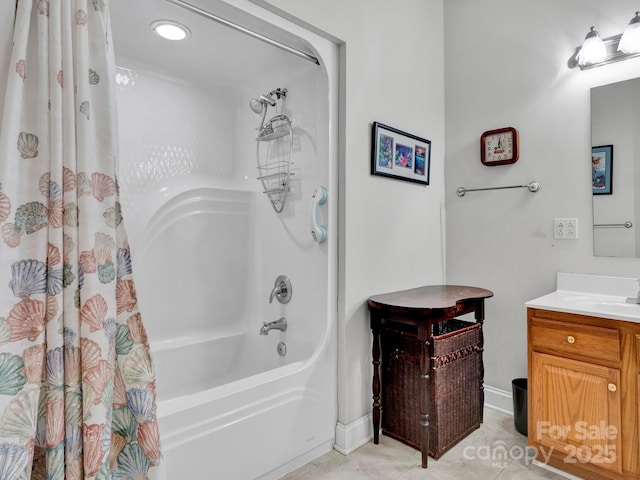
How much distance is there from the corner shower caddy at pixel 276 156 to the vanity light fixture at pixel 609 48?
1.68 meters

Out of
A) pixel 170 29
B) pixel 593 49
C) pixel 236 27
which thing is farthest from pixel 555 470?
pixel 170 29

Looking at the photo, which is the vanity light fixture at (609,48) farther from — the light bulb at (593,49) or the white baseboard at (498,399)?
the white baseboard at (498,399)

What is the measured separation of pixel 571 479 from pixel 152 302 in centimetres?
246

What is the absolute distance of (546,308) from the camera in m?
1.71

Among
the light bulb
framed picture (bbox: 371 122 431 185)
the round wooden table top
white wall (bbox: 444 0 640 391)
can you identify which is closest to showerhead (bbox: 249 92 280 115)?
framed picture (bbox: 371 122 431 185)

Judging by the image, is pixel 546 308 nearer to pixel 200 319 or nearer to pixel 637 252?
pixel 637 252

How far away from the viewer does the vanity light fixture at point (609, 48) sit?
1826 millimetres

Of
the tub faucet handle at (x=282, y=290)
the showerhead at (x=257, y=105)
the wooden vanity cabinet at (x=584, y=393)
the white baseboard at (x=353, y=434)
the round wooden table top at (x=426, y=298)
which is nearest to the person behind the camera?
the wooden vanity cabinet at (x=584, y=393)

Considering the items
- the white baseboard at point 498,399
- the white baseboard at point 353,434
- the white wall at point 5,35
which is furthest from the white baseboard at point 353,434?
the white wall at point 5,35

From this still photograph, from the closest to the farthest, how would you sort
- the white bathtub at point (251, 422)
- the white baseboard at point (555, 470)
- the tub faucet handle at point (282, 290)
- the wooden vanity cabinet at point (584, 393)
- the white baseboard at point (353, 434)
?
1. the white bathtub at point (251, 422)
2. the wooden vanity cabinet at point (584, 393)
3. the white baseboard at point (555, 470)
4. the white baseboard at point (353, 434)
5. the tub faucet handle at point (282, 290)

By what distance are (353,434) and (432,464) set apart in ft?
1.34

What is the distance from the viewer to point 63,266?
3.27 feet

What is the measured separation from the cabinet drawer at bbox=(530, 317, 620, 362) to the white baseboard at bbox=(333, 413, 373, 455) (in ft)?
3.19

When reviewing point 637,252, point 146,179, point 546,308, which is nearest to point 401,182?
point 546,308
